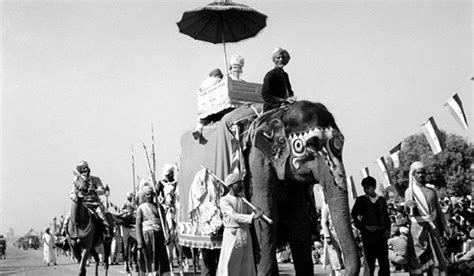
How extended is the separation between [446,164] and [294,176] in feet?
156

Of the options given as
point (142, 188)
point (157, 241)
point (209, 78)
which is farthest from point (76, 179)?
point (209, 78)

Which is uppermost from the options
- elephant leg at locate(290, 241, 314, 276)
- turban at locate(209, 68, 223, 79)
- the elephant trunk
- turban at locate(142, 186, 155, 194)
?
turban at locate(209, 68, 223, 79)

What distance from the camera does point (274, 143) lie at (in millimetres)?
9328

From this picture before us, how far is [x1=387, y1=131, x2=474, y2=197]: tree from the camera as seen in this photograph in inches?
2031

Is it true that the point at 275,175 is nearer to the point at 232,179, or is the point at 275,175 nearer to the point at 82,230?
the point at 232,179

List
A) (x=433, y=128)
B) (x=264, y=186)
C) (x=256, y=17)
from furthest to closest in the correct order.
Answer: (x=433, y=128), (x=256, y=17), (x=264, y=186)

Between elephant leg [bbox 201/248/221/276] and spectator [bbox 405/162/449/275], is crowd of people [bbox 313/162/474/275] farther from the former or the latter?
elephant leg [bbox 201/248/221/276]

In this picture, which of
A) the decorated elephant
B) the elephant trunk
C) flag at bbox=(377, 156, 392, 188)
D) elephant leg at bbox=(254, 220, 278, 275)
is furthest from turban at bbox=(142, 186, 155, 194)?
flag at bbox=(377, 156, 392, 188)

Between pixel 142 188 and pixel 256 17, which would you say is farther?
pixel 142 188

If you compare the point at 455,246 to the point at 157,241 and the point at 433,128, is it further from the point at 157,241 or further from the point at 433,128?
the point at 157,241

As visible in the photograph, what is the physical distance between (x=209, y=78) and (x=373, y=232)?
12.9ft

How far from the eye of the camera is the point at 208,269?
10.7m

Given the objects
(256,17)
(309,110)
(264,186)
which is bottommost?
(264,186)

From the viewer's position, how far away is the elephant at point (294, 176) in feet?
27.7
